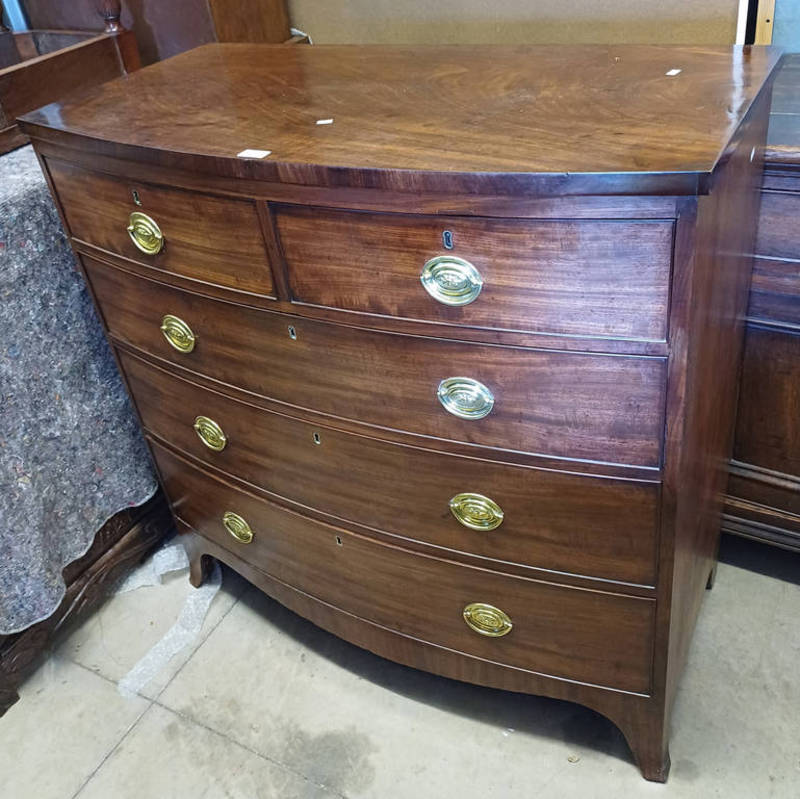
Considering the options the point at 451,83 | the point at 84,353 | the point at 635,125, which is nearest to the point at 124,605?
the point at 84,353

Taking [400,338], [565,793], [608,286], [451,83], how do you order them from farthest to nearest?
1. [565,793]
2. [451,83]
3. [400,338]
4. [608,286]

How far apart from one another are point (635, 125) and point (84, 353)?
0.95 m

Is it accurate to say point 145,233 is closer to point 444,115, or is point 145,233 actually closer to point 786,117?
point 444,115

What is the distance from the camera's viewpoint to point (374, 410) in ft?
3.40

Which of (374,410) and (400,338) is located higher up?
(400,338)

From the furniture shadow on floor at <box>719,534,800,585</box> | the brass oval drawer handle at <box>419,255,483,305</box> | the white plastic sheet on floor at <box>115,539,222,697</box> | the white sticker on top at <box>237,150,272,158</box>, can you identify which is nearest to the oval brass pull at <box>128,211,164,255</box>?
the white sticker on top at <box>237,150,272,158</box>

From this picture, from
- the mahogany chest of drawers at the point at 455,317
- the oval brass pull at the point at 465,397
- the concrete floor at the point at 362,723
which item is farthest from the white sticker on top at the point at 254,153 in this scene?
the concrete floor at the point at 362,723

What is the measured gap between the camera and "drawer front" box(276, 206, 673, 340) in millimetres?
799

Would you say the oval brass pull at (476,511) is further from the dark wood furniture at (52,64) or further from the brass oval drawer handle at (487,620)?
the dark wood furniture at (52,64)

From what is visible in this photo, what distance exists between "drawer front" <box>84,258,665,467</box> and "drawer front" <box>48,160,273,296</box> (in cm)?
5

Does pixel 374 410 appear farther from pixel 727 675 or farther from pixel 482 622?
pixel 727 675

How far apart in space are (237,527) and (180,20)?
88cm

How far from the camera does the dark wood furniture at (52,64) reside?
1.41m

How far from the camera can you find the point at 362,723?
53.2 inches
